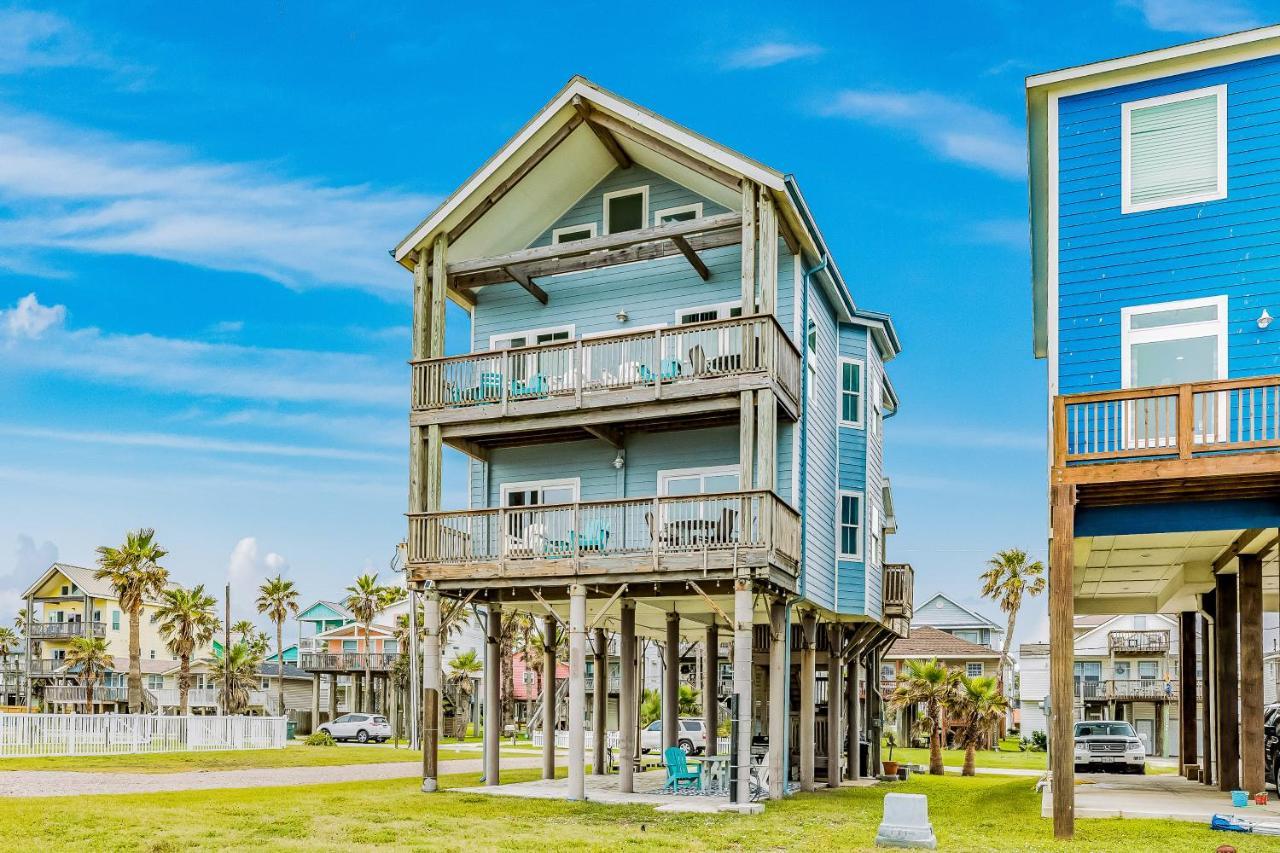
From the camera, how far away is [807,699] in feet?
89.9

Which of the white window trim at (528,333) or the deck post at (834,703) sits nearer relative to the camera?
the white window trim at (528,333)

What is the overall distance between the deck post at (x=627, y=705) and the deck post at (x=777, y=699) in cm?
276

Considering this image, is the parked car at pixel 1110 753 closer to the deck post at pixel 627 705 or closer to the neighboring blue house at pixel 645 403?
the neighboring blue house at pixel 645 403

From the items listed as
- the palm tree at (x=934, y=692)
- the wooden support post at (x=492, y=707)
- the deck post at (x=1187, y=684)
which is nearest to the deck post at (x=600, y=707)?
the wooden support post at (x=492, y=707)

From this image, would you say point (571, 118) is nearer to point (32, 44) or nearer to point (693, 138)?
point (693, 138)

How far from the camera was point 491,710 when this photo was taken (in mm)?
25500

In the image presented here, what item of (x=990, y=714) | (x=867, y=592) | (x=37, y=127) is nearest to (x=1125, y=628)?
(x=990, y=714)

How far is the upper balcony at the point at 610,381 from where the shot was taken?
22.4m

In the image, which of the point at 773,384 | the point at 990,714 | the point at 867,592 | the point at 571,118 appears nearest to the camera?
the point at 773,384

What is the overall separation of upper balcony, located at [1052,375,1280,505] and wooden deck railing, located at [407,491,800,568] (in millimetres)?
5560

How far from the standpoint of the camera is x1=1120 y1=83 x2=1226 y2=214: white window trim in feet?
61.1

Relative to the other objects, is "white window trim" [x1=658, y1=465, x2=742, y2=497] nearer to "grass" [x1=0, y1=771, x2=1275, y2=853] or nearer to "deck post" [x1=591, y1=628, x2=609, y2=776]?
"deck post" [x1=591, y1=628, x2=609, y2=776]

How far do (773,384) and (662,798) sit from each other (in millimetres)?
7681

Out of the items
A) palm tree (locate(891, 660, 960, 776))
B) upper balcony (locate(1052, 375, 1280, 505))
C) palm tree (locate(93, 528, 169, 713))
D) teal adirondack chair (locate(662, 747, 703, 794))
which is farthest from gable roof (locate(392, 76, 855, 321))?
palm tree (locate(93, 528, 169, 713))
